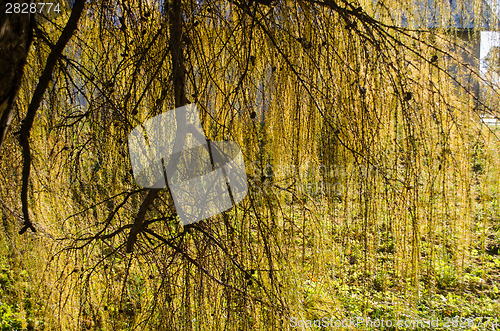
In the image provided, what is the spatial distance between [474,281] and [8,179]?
425 centimetres

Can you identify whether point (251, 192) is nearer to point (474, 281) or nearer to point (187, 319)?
point (187, 319)

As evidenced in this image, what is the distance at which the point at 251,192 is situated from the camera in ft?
4.51

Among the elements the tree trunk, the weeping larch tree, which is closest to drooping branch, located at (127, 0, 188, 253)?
the weeping larch tree

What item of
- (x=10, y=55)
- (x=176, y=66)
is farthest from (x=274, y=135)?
(x=10, y=55)

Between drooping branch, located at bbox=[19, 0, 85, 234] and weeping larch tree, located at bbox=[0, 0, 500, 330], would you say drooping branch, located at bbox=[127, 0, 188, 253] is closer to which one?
weeping larch tree, located at bbox=[0, 0, 500, 330]

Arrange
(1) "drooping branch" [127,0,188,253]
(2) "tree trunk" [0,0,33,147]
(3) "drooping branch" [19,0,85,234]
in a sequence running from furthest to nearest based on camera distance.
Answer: (3) "drooping branch" [19,0,85,234]
(1) "drooping branch" [127,0,188,253]
(2) "tree trunk" [0,0,33,147]

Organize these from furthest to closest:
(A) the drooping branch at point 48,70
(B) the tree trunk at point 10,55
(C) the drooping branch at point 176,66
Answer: (A) the drooping branch at point 48,70 → (C) the drooping branch at point 176,66 → (B) the tree trunk at point 10,55

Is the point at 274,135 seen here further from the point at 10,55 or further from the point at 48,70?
the point at 10,55

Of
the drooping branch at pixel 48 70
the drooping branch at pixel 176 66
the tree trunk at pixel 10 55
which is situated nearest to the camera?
the tree trunk at pixel 10 55

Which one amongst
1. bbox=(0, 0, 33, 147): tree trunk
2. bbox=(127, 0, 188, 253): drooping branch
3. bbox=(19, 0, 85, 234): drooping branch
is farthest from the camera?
bbox=(19, 0, 85, 234): drooping branch

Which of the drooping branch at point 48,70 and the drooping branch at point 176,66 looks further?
the drooping branch at point 48,70

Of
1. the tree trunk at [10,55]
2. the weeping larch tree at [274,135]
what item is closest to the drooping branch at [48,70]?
the weeping larch tree at [274,135]

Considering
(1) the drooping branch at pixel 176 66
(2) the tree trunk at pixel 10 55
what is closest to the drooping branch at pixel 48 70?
(1) the drooping branch at pixel 176 66

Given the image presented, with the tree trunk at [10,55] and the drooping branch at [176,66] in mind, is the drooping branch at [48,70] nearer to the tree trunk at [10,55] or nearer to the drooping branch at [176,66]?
the drooping branch at [176,66]
